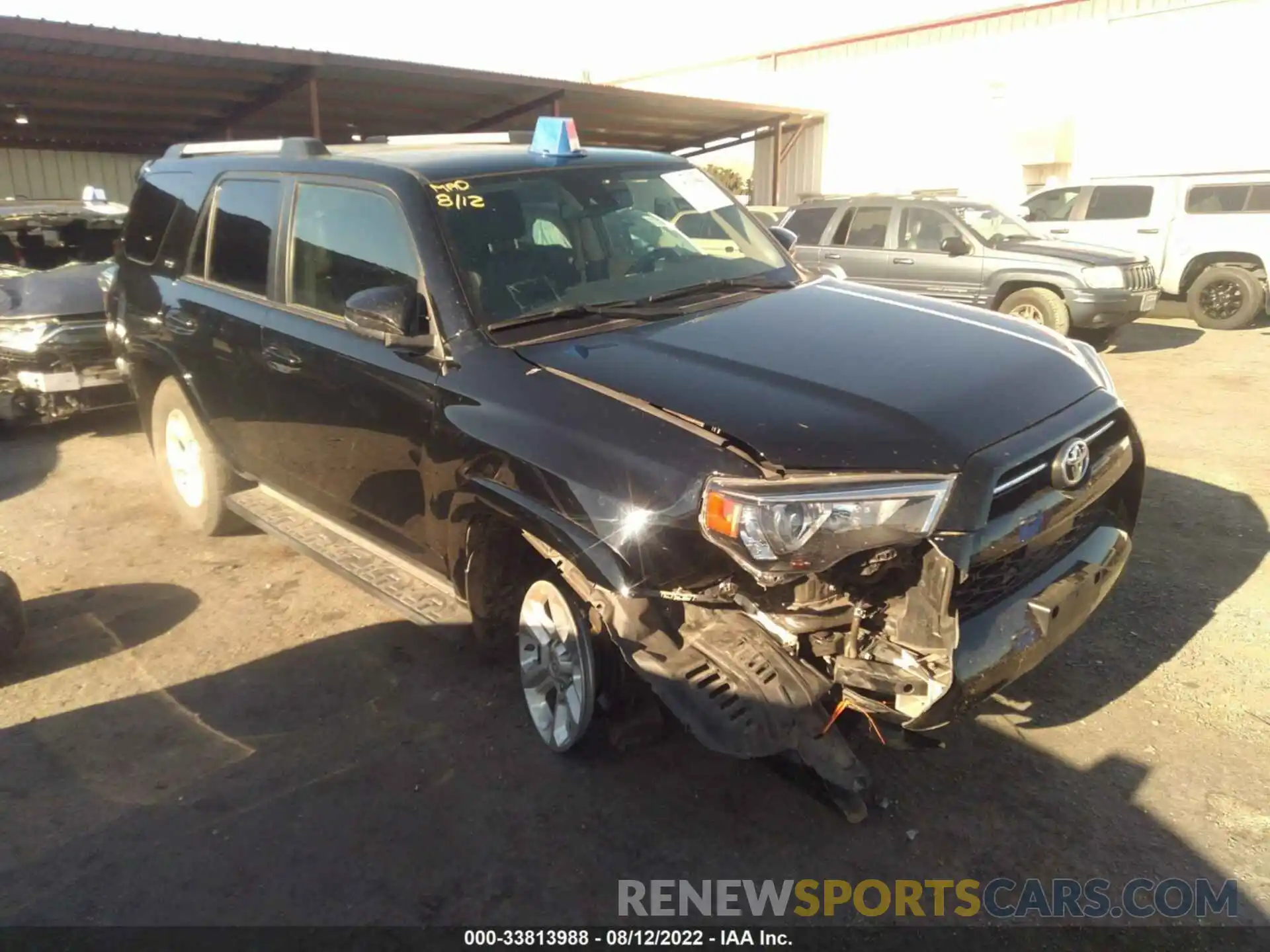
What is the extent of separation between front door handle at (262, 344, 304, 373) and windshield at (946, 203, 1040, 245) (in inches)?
337

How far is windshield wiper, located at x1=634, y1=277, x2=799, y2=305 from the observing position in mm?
3539

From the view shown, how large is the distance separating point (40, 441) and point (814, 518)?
24.4ft

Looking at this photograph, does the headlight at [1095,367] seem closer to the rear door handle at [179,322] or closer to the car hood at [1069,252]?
the rear door handle at [179,322]

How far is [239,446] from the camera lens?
464cm

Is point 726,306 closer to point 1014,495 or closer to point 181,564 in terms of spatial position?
point 1014,495

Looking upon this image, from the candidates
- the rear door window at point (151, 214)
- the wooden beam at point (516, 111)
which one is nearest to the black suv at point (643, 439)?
the rear door window at point (151, 214)

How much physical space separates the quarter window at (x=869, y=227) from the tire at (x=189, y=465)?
8.29m

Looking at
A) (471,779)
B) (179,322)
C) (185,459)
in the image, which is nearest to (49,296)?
(185,459)

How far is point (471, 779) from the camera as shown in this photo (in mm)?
3176

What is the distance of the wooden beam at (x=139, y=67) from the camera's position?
11.4 m

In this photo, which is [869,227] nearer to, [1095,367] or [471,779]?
[1095,367]

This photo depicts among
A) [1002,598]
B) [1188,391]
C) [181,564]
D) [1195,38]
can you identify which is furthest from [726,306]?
[1195,38]

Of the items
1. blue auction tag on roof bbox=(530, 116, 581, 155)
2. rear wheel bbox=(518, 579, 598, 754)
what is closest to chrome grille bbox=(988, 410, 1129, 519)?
rear wheel bbox=(518, 579, 598, 754)

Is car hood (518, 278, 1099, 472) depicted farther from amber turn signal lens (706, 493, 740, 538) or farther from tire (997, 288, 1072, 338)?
tire (997, 288, 1072, 338)
